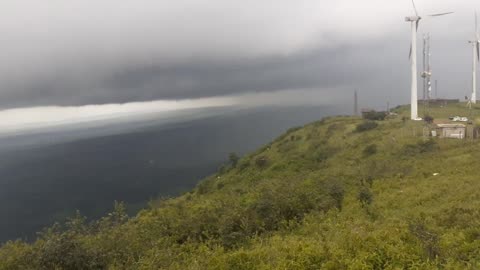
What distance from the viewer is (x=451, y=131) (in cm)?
6594

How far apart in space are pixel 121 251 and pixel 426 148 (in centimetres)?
5090

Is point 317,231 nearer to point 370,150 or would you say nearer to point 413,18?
point 370,150

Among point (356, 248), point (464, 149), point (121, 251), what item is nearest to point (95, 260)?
point (121, 251)

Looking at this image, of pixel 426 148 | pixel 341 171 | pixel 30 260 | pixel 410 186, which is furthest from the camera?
pixel 426 148

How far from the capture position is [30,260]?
70.0ft

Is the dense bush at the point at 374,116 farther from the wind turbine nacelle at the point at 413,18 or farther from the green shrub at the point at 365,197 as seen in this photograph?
the green shrub at the point at 365,197

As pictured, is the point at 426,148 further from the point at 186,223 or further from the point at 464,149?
the point at 186,223

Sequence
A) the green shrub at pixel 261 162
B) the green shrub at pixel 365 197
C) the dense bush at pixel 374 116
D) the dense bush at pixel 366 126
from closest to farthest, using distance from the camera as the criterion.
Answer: the green shrub at pixel 365 197
the dense bush at pixel 366 126
the green shrub at pixel 261 162
the dense bush at pixel 374 116

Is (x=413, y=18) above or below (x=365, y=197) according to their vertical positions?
above

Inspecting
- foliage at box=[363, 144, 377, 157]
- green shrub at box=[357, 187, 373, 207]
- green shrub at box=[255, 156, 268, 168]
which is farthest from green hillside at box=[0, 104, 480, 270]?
green shrub at box=[255, 156, 268, 168]

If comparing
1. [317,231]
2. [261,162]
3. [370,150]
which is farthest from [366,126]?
Result: [317,231]

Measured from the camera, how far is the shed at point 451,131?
213 ft

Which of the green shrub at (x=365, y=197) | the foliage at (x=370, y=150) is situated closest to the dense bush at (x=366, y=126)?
the foliage at (x=370, y=150)

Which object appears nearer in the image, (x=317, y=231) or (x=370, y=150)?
(x=317, y=231)
